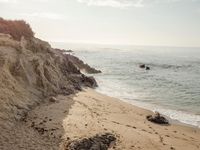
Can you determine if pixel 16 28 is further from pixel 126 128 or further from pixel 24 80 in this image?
pixel 126 128

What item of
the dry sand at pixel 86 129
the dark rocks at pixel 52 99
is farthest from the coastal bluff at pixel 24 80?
the dry sand at pixel 86 129

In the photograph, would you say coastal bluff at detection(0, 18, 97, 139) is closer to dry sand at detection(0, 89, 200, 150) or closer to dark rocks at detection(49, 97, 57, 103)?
dark rocks at detection(49, 97, 57, 103)

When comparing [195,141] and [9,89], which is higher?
[9,89]

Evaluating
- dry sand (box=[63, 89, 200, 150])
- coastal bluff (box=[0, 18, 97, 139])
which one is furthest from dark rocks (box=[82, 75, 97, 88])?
dry sand (box=[63, 89, 200, 150])

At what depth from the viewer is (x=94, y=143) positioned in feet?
48.8

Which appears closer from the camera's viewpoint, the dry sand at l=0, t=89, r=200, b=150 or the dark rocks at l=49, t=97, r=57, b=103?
the dry sand at l=0, t=89, r=200, b=150

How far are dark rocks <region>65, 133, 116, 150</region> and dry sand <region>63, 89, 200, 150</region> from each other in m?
0.43

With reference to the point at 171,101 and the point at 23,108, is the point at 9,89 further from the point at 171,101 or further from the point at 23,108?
the point at 171,101

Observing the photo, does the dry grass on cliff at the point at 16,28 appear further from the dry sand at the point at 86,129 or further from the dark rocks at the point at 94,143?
the dark rocks at the point at 94,143

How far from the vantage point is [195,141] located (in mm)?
18531

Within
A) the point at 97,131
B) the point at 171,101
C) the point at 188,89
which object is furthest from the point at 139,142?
the point at 188,89

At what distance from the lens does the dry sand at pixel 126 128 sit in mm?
16172

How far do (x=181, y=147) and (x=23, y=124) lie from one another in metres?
8.62

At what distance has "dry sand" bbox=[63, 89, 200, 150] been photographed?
53.1ft
